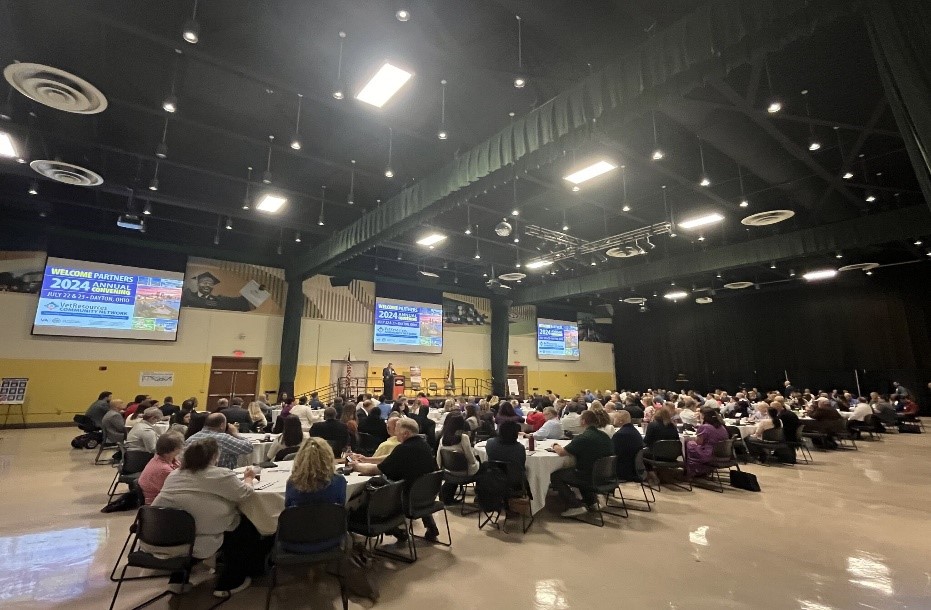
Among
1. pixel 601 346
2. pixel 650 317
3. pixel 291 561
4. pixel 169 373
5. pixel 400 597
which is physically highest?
pixel 650 317

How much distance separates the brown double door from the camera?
12.9m

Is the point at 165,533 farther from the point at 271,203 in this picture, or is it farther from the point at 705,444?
the point at 271,203

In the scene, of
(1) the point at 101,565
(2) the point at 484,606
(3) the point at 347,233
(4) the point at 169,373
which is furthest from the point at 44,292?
(2) the point at 484,606

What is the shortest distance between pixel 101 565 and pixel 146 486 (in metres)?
1.04

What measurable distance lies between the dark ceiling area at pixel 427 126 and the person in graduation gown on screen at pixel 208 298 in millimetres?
1105

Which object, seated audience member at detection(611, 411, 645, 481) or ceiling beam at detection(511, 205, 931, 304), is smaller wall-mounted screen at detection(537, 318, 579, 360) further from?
seated audience member at detection(611, 411, 645, 481)

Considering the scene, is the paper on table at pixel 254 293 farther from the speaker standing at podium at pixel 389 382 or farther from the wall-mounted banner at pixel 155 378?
the speaker standing at podium at pixel 389 382

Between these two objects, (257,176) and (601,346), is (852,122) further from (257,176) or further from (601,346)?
(601,346)

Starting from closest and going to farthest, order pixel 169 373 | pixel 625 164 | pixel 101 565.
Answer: pixel 101 565, pixel 625 164, pixel 169 373

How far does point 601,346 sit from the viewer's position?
24.4m

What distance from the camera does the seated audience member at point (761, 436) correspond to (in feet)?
25.9

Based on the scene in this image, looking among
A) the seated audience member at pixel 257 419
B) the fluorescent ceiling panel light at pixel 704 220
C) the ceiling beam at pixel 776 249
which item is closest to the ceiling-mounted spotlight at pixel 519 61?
the fluorescent ceiling panel light at pixel 704 220

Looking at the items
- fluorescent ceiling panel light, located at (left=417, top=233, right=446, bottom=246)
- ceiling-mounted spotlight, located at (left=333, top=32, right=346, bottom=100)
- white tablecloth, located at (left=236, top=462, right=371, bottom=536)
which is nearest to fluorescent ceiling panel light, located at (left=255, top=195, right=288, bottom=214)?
fluorescent ceiling panel light, located at (left=417, top=233, right=446, bottom=246)

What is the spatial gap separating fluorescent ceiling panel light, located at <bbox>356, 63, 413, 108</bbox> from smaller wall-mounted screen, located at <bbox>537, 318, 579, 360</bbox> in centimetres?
1670
